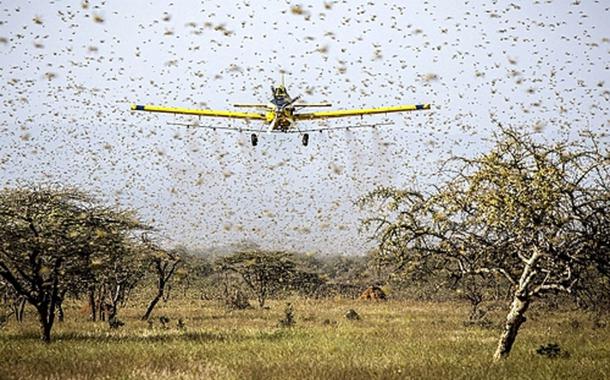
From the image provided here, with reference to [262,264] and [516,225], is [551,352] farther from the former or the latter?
[262,264]

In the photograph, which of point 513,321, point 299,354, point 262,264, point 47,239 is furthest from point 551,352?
point 262,264

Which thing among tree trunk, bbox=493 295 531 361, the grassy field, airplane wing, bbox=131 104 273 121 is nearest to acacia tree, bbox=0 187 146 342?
the grassy field

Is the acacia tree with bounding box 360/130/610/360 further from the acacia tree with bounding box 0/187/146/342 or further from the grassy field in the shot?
the acacia tree with bounding box 0/187/146/342

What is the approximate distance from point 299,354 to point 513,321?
5737 millimetres

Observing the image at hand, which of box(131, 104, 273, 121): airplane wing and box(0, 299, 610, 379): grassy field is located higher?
box(131, 104, 273, 121): airplane wing

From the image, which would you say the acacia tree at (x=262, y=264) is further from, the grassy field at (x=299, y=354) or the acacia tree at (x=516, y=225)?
the acacia tree at (x=516, y=225)

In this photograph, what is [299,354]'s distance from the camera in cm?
1803

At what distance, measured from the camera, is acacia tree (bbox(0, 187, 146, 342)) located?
20.5m

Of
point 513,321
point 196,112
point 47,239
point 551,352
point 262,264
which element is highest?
point 196,112

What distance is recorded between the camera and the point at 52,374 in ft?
42.7

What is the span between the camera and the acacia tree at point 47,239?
20516mm

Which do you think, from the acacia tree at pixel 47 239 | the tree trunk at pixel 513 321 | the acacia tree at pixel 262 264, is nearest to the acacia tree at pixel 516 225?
the tree trunk at pixel 513 321

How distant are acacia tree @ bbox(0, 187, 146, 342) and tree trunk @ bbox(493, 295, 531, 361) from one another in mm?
13133

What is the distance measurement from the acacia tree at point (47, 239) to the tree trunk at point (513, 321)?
517 inches
